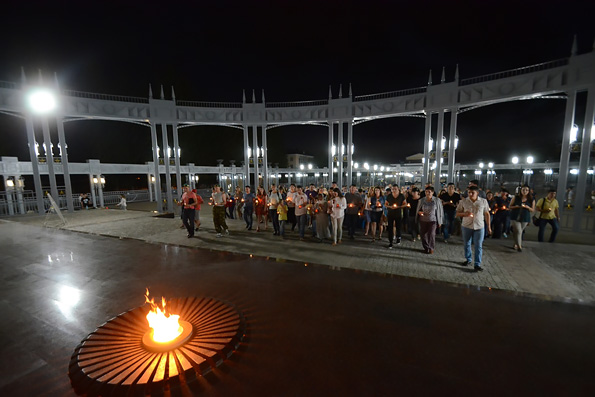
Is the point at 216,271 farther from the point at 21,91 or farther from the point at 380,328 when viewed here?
the point at 21,91

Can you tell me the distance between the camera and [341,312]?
4383mm

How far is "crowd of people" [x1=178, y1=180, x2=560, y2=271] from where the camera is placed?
732 cm

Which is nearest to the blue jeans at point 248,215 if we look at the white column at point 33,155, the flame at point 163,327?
the flame at point 163,327

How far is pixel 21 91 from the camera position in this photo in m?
15.3

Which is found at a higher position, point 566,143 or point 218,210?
point 566,143

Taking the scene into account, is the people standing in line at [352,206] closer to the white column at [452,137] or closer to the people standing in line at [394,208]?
the people standing in line at [394,208]

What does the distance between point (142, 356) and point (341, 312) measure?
9.72 feet

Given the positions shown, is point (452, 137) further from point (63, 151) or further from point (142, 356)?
point (63, 151)

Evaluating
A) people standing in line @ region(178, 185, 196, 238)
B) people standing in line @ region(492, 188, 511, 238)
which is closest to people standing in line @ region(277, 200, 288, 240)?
people standing in line @ region(178, 185, 196, 238)

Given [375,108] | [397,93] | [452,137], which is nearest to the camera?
[452,137]

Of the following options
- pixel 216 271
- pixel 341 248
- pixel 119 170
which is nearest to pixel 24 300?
pixel 216 271

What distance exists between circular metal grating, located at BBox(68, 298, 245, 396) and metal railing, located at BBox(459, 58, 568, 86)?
55.5 ft

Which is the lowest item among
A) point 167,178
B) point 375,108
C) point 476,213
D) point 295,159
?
point 476,213

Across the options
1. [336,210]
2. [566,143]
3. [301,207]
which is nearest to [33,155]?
[301,207]
